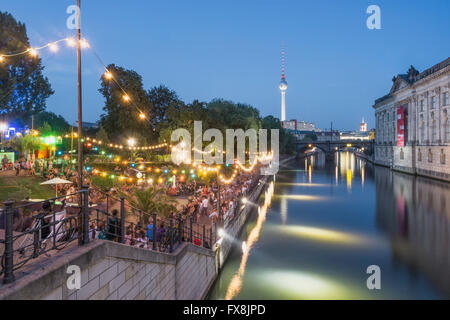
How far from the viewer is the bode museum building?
5341cm

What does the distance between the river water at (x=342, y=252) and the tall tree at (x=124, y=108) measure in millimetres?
28391

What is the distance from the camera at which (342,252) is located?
21031 millimetres

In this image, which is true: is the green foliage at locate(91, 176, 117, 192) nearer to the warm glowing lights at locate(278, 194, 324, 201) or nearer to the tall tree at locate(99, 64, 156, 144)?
the warm glowing lights at locate(278, 194, 324, 201)

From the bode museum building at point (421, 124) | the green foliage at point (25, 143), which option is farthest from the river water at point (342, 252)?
the green foliage at point (25, 143)

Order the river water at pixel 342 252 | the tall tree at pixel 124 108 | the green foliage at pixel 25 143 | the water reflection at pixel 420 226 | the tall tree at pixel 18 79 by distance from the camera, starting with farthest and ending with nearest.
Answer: the tall tree at pixel 124 108, the tall tree at pixel 18 79, the green foliage at pixel 25 143, the water reflection at pixel 420 226, the river water at pixel 342 252

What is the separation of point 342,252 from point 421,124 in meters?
53.8

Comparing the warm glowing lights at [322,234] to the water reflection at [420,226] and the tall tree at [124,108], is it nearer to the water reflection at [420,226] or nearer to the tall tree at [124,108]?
the water reflection at [420,226]

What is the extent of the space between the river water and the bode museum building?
20148mm

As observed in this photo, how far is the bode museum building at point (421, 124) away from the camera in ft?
175

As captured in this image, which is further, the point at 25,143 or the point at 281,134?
the point at 281,134

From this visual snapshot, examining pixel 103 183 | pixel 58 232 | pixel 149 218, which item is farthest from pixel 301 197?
pixel 58 232

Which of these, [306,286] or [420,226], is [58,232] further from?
[420,226]

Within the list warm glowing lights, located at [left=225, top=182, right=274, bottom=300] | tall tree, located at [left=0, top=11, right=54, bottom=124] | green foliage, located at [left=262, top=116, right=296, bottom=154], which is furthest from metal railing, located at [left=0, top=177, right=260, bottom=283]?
green foliage, located at [left=262, top=116, right=296, bottom=154]
